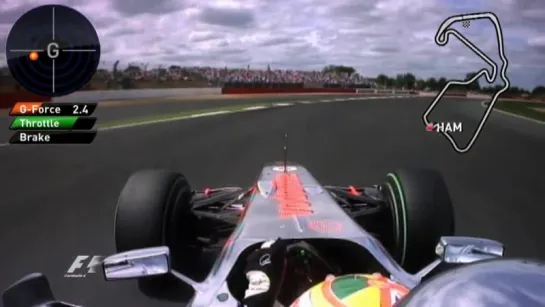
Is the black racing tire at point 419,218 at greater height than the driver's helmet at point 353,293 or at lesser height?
lesser

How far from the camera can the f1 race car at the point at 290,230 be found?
92.6 inches

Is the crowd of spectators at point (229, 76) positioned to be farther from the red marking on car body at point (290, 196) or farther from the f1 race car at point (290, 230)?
the red marking on car body at point (290, 196)

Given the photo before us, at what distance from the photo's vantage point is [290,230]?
8.41ft

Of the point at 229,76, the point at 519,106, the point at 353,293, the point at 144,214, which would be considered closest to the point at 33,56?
the point at 229,76

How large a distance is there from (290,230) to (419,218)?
1299 mm

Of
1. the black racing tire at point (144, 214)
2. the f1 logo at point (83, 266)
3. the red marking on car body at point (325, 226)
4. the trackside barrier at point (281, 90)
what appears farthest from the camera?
the trackside barrier at point (281, 90)

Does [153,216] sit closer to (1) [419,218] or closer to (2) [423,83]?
(1) [419,218]

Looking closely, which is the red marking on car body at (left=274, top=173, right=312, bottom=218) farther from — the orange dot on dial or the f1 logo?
the orange dot on dial

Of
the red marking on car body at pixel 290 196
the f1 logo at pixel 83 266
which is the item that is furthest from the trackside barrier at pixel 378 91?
the f1 logo at pixel 83 266

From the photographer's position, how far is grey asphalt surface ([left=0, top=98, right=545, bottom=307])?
4672mm

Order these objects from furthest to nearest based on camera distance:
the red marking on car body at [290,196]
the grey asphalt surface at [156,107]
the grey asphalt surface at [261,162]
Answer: the grey asphalt surface at [156,107]
the grey asphalt surface at [261,162]
the red marking on car body at [290,196]

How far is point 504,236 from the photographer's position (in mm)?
4738

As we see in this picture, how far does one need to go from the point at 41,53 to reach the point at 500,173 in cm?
383

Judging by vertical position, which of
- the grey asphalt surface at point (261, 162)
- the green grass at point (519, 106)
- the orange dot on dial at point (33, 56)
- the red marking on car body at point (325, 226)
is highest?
the orange dot on dial at point (33, 56)
